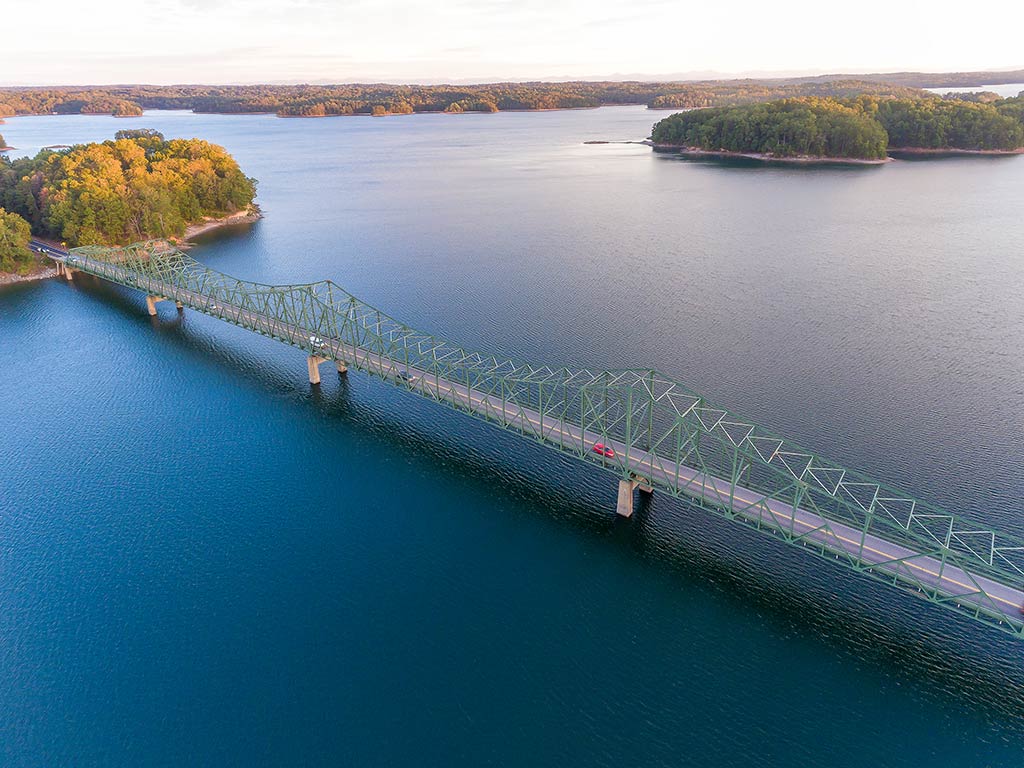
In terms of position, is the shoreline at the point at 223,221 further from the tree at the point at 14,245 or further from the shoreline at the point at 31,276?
the tree at the point at 14,245

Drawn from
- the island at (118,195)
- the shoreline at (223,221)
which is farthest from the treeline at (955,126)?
the island at (118,195)

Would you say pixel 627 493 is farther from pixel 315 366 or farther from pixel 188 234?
pixel 188 234

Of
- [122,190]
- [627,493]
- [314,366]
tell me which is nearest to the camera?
[627,493]

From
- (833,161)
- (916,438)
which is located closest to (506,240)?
(916,438)

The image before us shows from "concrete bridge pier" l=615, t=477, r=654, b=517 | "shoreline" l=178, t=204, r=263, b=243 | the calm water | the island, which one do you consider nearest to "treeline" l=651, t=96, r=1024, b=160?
the calm water

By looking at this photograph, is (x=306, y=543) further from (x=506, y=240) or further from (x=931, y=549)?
(x=506, y=240)

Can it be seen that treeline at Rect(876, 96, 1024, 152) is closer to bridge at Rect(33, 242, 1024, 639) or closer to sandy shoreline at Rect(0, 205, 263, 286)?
bridge at Rect(33, 242, 1024, 639)

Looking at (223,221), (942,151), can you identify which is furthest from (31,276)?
(942,151)
